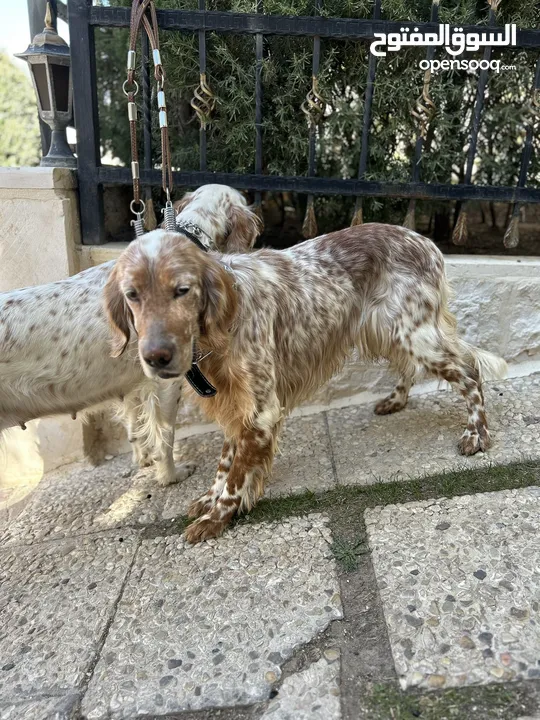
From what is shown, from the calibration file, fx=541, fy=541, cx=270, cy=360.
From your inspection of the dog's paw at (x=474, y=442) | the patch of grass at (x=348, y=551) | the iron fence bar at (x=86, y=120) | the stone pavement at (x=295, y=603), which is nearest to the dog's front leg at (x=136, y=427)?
the stone pavement at (x=295, y=603)

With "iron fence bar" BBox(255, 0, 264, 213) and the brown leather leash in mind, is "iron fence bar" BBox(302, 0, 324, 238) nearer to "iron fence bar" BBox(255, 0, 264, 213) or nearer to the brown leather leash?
"iron fence bar" BBox(255, 0, 264, 213)

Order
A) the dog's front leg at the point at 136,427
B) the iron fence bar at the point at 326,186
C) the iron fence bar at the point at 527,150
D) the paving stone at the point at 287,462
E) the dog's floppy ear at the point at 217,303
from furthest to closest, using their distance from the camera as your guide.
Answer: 1. the iron fence bar at the point at 326,186
2. the iron fence bar at the point at 527,150
3. the dog's front leg at the point at 136,427
4. the paving stone at the point at 287,462
5. the dog's floppy ear at the point at 217,303

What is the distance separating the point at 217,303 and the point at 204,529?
1.01 meters

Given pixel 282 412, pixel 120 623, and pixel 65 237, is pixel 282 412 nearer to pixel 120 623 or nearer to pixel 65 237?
pixel 120 623

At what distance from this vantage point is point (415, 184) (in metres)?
3.25

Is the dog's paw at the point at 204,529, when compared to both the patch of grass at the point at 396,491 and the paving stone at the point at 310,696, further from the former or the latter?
the paving stone at the point at 310,696

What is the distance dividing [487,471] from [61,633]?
1920 millimetres

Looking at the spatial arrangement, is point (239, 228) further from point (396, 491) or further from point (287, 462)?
point (396, 491)

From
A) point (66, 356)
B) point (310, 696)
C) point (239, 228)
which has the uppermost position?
point (239, 228)

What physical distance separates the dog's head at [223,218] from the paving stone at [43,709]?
6.88 feet

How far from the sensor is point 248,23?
2.98 m

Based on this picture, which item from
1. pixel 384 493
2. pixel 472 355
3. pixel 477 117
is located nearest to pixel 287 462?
pixel 384 493

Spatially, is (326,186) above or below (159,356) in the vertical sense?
above

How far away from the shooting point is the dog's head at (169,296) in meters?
1.86
